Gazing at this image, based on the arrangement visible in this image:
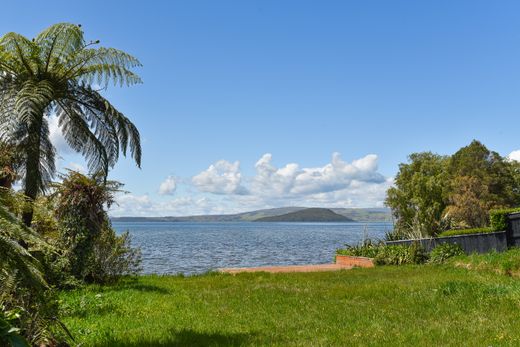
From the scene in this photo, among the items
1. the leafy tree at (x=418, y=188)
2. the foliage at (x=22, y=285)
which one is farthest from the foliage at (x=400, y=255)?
the leafy tree at (x=418, y=188)

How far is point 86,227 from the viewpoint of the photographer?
15602 millimetres

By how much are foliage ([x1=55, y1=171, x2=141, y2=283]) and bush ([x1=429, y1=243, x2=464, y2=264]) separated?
14721 millimetres

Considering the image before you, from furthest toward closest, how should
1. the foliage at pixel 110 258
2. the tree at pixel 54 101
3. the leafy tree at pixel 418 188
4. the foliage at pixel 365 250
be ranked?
the leafy tree at pixel 418 188, the foliage at pixel 365 250, the foliage at pixel 110 258, the tree at pixel 54 101

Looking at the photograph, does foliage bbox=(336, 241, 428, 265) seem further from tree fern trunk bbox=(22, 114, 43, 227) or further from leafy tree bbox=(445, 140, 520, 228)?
leafy tree bbox=(445, 140, 520, 228)

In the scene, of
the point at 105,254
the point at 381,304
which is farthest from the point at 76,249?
the point at 381,304

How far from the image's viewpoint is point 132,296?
43.0 ft

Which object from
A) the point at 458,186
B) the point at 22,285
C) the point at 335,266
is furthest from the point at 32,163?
the point at 458,186

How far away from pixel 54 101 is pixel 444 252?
18519mm

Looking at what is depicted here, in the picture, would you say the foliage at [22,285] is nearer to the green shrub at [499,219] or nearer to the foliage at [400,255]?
the foliage at [400,255]

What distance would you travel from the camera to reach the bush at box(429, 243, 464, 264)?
2272 cm

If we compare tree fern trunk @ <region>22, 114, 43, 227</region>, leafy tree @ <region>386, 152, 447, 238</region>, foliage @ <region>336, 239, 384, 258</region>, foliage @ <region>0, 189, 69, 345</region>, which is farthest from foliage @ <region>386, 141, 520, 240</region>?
foliage @ <region>0, 189, 69, 345</region>

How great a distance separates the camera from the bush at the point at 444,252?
22719 mm

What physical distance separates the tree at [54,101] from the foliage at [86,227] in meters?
0.80

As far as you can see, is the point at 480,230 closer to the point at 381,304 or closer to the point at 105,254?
the point at 381,304
